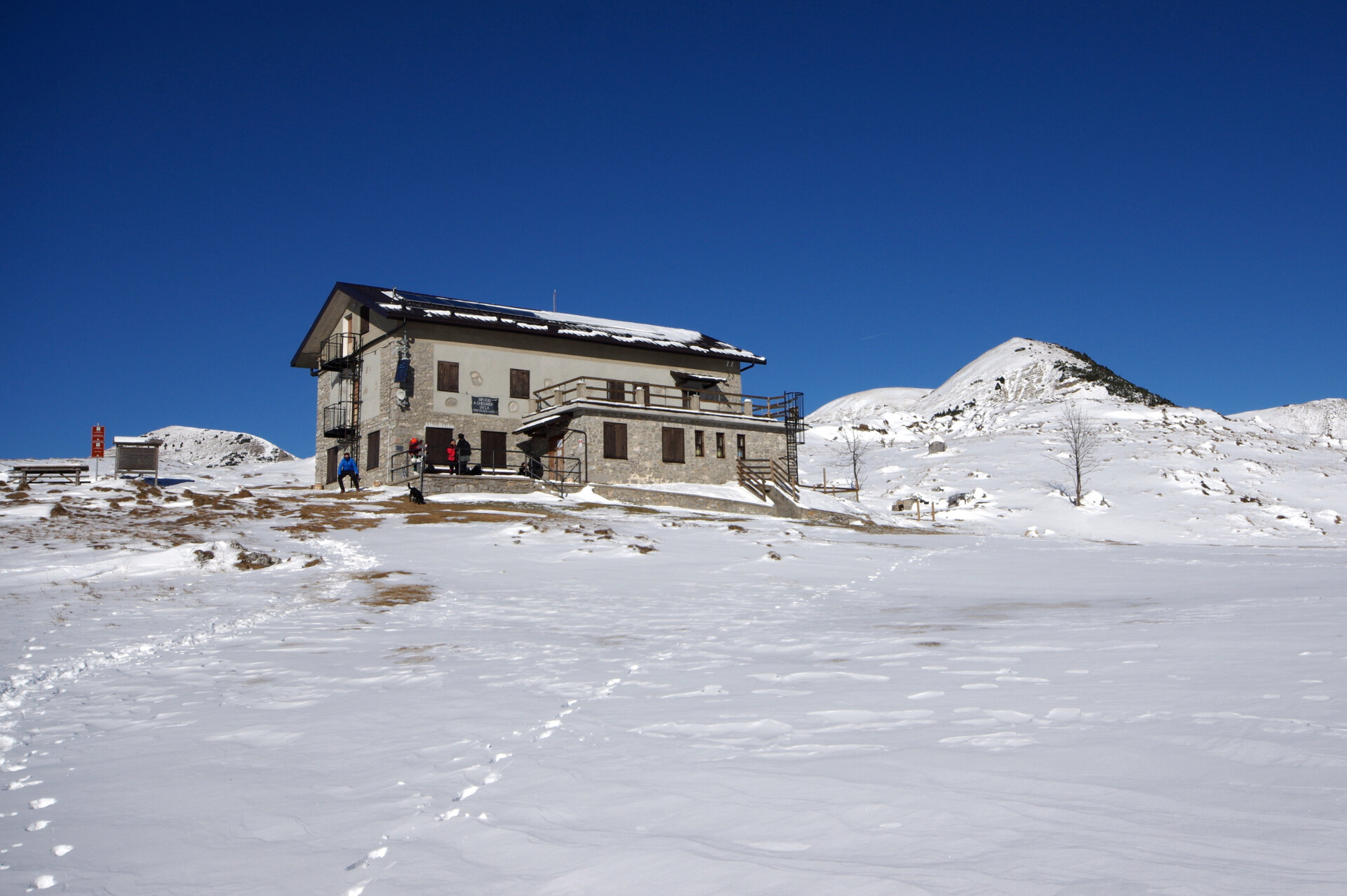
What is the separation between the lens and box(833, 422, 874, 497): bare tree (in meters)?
53.1

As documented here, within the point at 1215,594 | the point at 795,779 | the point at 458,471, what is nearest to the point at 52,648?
the point at 795,779

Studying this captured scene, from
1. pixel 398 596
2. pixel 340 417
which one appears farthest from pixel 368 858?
pixel 340 417

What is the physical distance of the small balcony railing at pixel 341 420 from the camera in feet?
124

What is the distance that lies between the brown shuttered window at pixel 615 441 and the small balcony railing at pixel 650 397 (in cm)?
101

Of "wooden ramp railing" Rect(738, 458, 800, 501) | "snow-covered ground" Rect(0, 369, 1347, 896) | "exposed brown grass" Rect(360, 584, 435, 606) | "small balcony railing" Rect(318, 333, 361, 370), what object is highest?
"small balcony railing" Rect(318, 333, 361, 370)

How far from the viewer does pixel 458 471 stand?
32.7 meters

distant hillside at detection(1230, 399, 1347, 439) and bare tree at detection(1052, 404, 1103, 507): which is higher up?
distant hillside at detection(1230, 399, 1347, 439)

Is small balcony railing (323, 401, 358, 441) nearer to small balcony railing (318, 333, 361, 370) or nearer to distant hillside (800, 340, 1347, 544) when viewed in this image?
small balcony railing (318, 333, 361, 370)

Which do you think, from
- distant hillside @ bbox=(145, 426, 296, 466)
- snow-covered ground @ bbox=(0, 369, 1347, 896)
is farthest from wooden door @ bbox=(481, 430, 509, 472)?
distant hillside @ bbox=(145, 426, 296, 466)

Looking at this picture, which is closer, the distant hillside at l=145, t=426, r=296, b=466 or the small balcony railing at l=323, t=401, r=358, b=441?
the small balcony railing at l=323, t=401, r=358, b=441

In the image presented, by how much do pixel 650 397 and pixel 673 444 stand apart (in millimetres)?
3160

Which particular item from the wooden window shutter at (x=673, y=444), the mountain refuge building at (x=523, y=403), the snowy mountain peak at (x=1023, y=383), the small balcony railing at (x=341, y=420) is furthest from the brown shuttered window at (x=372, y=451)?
Answer: the snowy mountain peak at (x=1023, y=383)

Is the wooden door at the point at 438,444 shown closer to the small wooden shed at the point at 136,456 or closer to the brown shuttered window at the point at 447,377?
the brown shuttered window at the point at 447,377

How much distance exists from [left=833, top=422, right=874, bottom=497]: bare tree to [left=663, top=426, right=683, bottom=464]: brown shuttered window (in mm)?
11973
